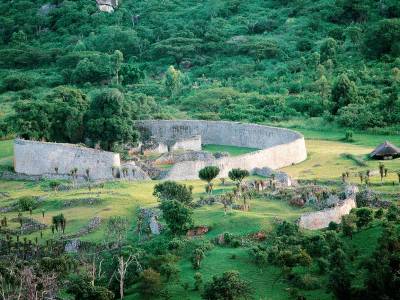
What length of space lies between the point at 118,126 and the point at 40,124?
5.30 m

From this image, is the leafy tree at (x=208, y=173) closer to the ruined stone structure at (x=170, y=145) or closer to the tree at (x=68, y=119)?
the ruined stone structure at (x=170, y=145)

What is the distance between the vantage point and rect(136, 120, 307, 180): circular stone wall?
162 feet

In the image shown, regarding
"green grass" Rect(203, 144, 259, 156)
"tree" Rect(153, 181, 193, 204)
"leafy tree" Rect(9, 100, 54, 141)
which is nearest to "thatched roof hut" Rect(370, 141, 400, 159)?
"green grass" Rect(203, 144, 259, 156)

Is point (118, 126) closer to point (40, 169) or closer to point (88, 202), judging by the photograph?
point (40, 169)

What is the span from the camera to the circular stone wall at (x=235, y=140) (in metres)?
49.2

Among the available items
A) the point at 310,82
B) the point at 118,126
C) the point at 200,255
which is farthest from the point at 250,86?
the point at 200,255

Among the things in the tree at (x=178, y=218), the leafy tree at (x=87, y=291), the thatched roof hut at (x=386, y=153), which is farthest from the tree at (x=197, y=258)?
the thatched roof hut at (x=386, y=153)

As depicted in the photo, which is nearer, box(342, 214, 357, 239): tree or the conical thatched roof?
box(342, 214, 357, 239): tree

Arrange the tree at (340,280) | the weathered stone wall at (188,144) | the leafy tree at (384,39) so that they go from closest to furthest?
the tree at (340,280)
the weathered stone wall at (188,144)
the leafy tree at (384,39)

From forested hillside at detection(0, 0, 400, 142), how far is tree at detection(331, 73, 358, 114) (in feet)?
0.30

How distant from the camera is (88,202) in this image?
1678 inches

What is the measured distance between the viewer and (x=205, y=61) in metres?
93.5

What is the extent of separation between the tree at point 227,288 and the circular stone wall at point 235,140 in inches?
726

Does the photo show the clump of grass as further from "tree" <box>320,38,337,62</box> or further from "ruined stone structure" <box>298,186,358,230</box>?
"tree" <box>320,38,337,62</box>
